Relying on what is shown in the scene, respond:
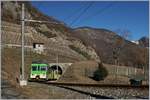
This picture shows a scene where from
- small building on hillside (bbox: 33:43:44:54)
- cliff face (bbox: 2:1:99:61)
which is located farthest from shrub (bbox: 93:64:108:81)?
small building on hillside (bbox: 33:43:44:54)

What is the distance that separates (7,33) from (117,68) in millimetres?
31927

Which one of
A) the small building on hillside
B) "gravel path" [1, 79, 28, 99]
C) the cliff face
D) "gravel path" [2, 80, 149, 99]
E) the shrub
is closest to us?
"gravel path" [1, 79, 28, 99]

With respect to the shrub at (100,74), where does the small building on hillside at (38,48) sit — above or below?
above

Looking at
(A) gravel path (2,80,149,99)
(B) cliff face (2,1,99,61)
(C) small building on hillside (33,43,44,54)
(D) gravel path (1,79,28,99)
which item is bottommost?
(A) gravel path (2,80,149,99)

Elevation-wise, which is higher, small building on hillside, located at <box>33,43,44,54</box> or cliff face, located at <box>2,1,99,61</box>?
cliff face, located at <box>2,1,99,61</box>

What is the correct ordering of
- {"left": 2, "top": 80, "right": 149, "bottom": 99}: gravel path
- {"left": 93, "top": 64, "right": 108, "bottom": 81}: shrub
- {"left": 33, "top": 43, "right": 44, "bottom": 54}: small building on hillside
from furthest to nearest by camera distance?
1. {"left": 33, "top": 43, "right": 44, "bottom": 54}: small building on hillside
2. {"left": 93, "top": 64, "right": 108, "bottom": 81}: shrub
3. {"left": 2, "top": 80, "right": 149, "bottom": 99}: gravel path

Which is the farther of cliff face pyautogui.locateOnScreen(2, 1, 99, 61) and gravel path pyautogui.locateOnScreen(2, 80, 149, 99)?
cliff face pyautogui.locateOnScreen(2, 1, 99, 61)

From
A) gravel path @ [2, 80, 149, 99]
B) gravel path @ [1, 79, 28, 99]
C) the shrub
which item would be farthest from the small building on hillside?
gravel path @ [1, 79, 28, 99]

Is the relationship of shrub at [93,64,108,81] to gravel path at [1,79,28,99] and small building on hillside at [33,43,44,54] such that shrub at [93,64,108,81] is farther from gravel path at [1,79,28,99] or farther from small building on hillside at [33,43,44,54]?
gravel path at [1,79,28,99]

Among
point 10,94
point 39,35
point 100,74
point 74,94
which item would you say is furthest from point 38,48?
point 10,94

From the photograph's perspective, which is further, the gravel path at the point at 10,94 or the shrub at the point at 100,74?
the shrub at the point at 100,74

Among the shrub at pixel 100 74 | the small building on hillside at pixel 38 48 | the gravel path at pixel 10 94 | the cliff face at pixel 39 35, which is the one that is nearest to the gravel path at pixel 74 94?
the gravel path at pixel 10 94

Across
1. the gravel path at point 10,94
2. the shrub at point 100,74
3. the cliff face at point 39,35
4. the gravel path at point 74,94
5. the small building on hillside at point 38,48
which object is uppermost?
the cliff face at point 39,35

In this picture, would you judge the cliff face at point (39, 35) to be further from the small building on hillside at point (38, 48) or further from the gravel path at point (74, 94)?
the gravel path at point (74, 94)
